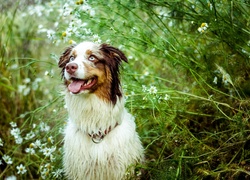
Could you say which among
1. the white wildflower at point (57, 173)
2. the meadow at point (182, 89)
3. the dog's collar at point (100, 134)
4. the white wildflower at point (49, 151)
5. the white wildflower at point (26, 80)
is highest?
the meadow at point (182, 89)

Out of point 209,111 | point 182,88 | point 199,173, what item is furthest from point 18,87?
point 199,173

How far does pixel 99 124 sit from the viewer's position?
4.06 meters

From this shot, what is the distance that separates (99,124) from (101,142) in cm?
14

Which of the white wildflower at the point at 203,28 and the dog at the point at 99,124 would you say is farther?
the white wildflower at the point at 203,28

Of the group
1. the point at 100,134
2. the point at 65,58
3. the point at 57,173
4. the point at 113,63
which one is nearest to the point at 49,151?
the point at 57,173

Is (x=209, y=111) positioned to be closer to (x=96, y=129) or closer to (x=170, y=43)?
(x=170, y=43)

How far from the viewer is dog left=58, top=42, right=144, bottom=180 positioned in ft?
12.8

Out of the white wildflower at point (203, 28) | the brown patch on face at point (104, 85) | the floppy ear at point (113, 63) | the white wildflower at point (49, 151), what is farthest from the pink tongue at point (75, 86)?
the white wildflower at point (203, 28)

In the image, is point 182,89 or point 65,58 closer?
point 65,58

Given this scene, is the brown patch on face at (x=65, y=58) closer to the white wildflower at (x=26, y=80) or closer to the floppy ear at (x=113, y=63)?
the floppy ear at (x=113, y=63)

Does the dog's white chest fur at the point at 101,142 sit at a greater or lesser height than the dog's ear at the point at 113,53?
lesser

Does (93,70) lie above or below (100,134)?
above

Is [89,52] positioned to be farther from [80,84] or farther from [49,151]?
[49,151]

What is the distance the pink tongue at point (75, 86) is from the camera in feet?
12.3
